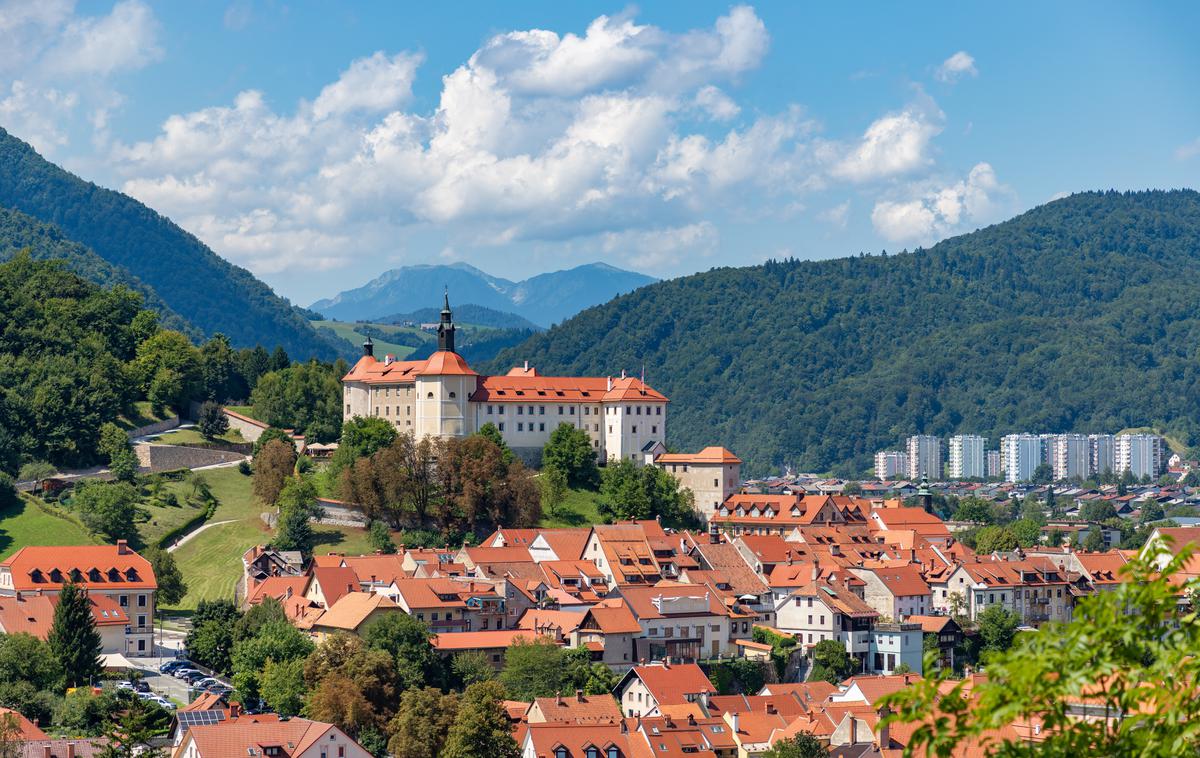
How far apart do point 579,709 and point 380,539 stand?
1052 inches

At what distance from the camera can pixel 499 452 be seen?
94500 mm

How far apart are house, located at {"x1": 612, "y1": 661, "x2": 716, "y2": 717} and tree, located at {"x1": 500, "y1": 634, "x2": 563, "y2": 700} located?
2.55 m

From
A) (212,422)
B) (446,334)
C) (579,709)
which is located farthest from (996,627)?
(212,422)

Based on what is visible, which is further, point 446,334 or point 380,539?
point 446,334

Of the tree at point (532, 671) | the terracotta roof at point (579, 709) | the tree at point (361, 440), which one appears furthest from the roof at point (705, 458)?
the terracotta roof at point (579, 709)

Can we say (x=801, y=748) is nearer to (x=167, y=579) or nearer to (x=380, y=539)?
(x=167, y=579)

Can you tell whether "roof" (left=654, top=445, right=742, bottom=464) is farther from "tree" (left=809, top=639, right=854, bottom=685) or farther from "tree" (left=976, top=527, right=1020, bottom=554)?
"tree" (left=809, top=639, right=854, bottom=685)

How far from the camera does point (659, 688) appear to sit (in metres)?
66.3

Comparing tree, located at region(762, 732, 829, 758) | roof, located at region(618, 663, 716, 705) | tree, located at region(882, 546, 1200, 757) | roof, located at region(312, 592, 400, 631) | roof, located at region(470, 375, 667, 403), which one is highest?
roof, located at region(470, 375, 667, 403)

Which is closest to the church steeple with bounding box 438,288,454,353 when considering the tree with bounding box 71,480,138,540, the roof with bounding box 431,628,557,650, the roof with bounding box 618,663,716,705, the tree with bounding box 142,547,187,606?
the tree with bounding box 71,480,138,540

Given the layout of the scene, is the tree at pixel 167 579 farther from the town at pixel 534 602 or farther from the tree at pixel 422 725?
the tree at pixel 422 725

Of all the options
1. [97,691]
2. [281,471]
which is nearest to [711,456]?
[281,471]

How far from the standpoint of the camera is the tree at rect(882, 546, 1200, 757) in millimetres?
15773

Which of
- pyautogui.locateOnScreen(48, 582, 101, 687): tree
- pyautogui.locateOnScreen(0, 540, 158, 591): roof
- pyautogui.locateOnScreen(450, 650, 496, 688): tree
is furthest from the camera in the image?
pyautogui.locateOnScreen(0, 540, 158, 591): roof
